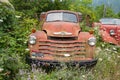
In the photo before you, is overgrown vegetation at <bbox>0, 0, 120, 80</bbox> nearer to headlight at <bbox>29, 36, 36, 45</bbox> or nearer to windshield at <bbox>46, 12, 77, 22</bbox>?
headlight at <bbox>29, 36, 36, 45</bbox>

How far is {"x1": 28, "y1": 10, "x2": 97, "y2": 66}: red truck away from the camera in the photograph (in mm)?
8633

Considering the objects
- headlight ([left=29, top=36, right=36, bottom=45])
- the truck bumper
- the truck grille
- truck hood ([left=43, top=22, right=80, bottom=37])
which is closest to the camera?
the truck bumper

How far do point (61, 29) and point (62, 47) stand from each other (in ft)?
2.79

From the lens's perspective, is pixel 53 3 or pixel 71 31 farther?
pixel 53 3

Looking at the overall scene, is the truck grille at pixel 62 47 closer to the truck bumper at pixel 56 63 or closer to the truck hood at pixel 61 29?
the truck hood at pixel 61 29

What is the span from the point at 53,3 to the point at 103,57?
10.1m

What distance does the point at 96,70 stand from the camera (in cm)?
908

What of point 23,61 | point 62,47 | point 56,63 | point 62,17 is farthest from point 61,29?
point 56,63

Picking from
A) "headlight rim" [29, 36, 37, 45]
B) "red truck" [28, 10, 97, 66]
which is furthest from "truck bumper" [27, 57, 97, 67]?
"headlight rim" [29, 36, 37, 45]

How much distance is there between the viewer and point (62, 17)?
36.1ft

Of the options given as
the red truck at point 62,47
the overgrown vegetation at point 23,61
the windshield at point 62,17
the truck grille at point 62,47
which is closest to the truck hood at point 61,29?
the red truck at point 62,47

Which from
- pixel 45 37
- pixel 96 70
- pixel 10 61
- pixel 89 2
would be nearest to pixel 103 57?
pixel 96 70

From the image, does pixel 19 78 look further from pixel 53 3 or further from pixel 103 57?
pixel 53 3

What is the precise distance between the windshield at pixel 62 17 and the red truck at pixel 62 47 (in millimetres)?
1040
